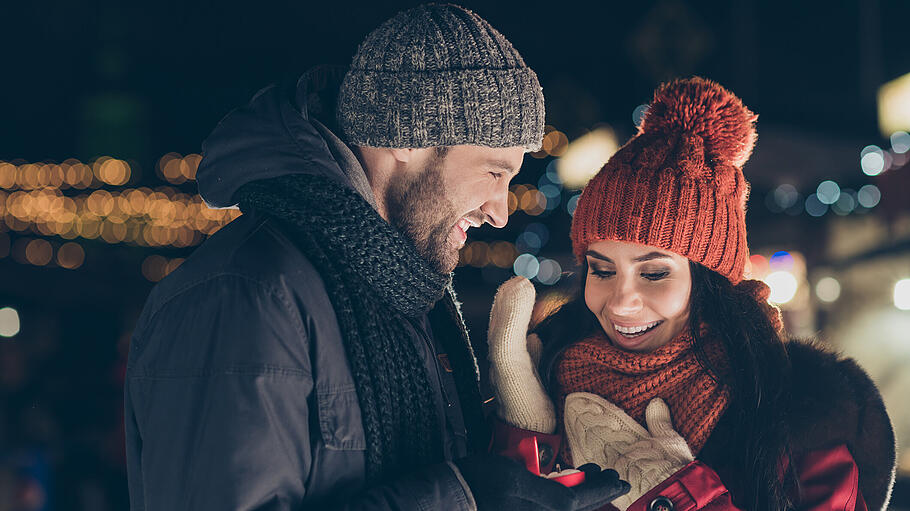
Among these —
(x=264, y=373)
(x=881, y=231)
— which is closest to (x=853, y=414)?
(x=264, y=373)

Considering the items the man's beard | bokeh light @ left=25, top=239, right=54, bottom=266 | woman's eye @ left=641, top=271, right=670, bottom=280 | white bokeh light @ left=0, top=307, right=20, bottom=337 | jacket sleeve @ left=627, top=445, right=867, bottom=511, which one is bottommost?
bokeh light @ left=25, top=239, right=54, bottom=266

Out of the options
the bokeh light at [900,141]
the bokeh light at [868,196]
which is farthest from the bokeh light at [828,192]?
the bokeh light at [900,141]

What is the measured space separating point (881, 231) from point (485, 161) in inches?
291

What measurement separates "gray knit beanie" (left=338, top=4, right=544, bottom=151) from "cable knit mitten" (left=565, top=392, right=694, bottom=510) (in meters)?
0.80

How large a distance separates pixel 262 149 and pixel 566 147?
942cm

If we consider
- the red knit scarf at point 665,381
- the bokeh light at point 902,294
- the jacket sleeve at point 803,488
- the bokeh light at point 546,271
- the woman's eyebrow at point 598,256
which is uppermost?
the woman's eyebrow at point 598,256

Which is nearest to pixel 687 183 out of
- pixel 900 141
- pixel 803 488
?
pixel 803 488

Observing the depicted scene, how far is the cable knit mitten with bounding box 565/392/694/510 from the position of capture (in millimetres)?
1999

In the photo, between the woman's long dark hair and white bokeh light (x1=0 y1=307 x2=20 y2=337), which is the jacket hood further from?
white bokeh light (x1=0 y1=307 x2=20 y2=337)

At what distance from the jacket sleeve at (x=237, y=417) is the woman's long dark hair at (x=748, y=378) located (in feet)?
2.81

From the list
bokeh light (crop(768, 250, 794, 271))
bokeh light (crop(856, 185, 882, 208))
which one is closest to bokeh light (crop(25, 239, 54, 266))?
bokeh light (crop(768, 250, 794, 271))

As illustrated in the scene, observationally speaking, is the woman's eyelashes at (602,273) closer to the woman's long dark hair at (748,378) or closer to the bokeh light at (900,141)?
the woman's long dark hair at (748,378)

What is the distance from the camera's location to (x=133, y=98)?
19.6 metres

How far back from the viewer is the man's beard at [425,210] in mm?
A: 2016
